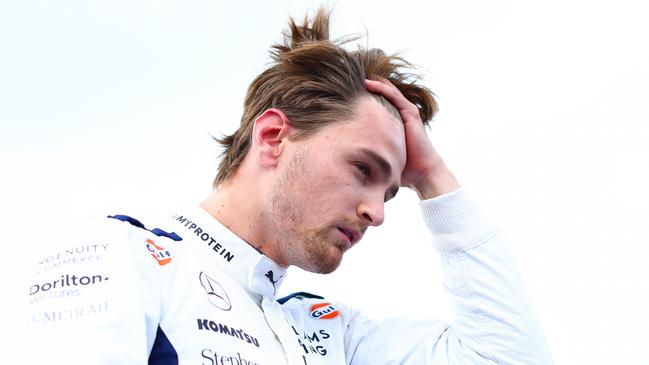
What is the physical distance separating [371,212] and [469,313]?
3.09ft

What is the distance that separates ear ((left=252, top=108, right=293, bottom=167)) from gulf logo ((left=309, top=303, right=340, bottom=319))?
101 centimetres

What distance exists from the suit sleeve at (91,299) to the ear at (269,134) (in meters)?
1.07

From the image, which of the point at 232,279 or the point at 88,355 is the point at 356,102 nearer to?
the point at 232,279

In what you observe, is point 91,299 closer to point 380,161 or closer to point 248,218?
point 248,218

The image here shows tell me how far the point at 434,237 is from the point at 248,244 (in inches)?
47.1

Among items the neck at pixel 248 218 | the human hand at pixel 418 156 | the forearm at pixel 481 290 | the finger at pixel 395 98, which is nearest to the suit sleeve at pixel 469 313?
the forearm at pixel 481 290

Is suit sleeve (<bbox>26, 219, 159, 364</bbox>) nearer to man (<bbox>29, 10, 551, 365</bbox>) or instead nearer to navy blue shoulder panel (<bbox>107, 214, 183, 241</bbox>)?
man (<bbox>29, 10, 551, 365</bbox>)

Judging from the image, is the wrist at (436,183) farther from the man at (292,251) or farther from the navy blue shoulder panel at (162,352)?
the navy blue shoulder panel at (162,352)

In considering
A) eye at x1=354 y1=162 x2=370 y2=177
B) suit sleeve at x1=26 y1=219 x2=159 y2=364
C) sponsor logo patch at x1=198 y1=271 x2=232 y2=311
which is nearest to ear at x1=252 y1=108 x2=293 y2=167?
eye at x1=354 y1=162 x2=370 y2=177

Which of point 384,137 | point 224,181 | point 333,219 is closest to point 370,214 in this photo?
point 333,219

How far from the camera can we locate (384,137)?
12.1 ft

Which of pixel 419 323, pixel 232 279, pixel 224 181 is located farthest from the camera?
pixel 419 323

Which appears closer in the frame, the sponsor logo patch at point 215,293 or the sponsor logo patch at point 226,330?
the sponsor logo patch at point 226,330

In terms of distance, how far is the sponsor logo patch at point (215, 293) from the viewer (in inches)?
123
